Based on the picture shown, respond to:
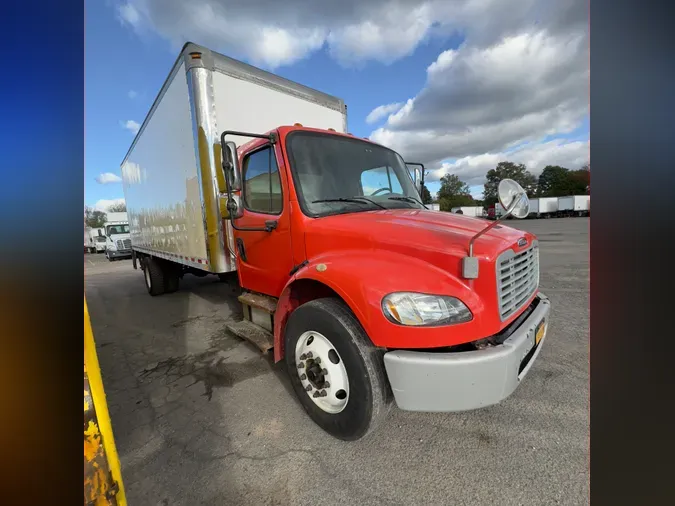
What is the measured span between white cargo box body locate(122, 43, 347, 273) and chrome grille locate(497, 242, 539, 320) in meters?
2.98

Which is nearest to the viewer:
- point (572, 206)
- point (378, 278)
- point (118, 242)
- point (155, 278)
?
point (378, 278)

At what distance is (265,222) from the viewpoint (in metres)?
3.12

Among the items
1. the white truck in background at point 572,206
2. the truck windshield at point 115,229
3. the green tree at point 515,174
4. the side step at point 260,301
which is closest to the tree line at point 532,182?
the green tree at point 515,174

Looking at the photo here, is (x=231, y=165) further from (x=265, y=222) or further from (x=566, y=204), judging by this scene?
(x=566, y=204)

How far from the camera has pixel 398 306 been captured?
5.92 feet

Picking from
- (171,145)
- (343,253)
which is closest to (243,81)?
(171,145)

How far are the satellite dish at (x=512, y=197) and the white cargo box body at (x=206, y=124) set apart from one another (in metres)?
2.88

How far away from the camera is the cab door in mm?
2922

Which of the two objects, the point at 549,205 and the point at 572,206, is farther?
the point at 549,205

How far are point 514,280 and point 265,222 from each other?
2263 millimetres

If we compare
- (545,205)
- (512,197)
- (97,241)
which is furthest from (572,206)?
(97,241)
